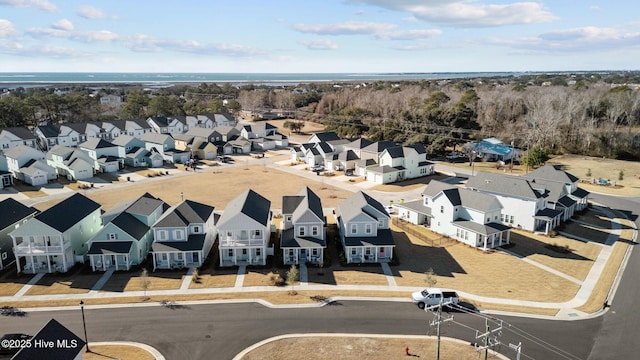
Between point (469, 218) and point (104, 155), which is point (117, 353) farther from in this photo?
point (104, 155)

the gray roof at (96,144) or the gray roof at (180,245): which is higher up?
the gray roof at (96,144)

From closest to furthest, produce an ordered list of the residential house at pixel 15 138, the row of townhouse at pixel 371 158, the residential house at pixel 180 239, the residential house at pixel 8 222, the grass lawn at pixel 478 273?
1. the grass lawn at pixel 478 273
2. the residential house at pixel 180 239
3. the residential house at pixel 8 222
4. the row of townhouse at pixel 371 158
5. the residential house at pixel 15 138

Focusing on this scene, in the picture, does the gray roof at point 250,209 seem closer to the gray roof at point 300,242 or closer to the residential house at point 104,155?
the gray roof at point 300,242

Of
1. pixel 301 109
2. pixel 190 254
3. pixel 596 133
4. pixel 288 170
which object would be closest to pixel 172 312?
pixel 190 254

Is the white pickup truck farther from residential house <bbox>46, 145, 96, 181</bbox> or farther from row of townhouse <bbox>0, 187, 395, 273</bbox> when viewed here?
residential house <bbox>46, 145, 96, 181</bbox>

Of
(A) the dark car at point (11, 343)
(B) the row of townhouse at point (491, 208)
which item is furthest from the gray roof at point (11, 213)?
(B) the row of townhouse at point (491, 208)

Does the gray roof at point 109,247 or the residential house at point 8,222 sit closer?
the gray roof at point 109,247

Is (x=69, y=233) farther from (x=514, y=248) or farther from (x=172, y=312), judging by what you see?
(x=514, y=248)
